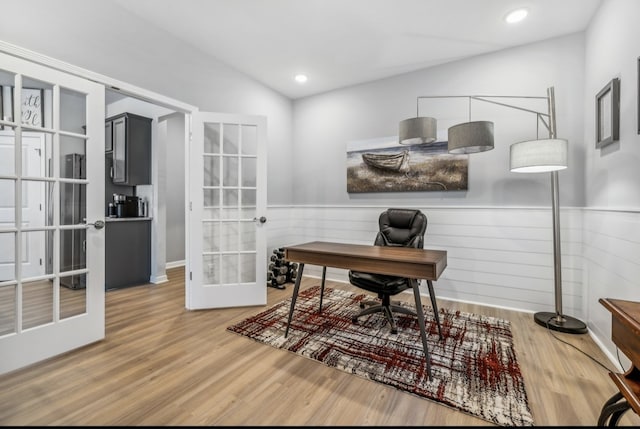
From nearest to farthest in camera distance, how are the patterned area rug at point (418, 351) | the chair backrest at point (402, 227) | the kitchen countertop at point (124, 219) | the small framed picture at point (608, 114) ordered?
1. the patterned area rug at point (418, 351)
2. the small framed picture at point (608, 114)
3. the chair backrest at point (402, 227)
4. the kitchen countertop at point (124, 219)

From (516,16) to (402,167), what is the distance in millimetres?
1719

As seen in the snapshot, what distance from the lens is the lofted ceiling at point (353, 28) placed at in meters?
2.39

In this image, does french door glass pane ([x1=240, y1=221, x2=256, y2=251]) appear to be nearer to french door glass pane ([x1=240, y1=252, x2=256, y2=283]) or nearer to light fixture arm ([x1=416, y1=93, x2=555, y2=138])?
french door glass pane ([x1=240, y1=252, x2=256, y2=283])

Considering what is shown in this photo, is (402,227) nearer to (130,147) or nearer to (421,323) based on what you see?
(421,323)

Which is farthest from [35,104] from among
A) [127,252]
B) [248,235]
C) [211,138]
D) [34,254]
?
[127,252]

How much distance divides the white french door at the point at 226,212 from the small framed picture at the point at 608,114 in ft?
9.67

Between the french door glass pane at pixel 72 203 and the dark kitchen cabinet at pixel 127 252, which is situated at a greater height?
the french door glass pane at pixel 72 203

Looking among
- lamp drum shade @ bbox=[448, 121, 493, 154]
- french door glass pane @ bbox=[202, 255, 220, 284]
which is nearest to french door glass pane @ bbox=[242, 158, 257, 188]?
french door glass pane @ bbox=[202, 255, 220, 284]

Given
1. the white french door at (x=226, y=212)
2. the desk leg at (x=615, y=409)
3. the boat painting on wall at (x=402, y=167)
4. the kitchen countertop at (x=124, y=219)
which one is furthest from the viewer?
the kitchen countertop at (x=124, y=219)

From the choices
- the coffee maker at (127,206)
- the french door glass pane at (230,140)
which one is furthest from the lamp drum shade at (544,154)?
the coffee maker at (127,206)

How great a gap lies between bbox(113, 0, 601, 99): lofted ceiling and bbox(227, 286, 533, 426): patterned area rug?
2.80m

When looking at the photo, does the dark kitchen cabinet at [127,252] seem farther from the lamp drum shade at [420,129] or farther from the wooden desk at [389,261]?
the lamp drum shade at [420,129]

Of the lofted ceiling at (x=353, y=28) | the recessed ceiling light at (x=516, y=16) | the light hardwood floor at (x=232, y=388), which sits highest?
the lofted ceiling at (x=353, y=28)

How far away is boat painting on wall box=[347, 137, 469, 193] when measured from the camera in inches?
127
